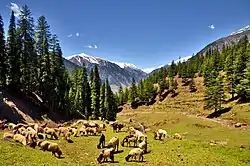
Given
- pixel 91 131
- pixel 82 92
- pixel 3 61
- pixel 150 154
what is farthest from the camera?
pixel 82 92

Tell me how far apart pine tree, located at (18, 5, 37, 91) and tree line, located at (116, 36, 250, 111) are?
5101 centimetres

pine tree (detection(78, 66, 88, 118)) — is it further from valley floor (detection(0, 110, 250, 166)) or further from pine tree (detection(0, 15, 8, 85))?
valley floor (detection(0, 110, 250, 166))

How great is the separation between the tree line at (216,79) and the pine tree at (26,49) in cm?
5101

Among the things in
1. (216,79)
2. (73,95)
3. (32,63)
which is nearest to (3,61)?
(32,63)

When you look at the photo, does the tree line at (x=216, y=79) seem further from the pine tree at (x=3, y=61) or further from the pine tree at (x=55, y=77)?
the pine tree at (x=3, y=61)

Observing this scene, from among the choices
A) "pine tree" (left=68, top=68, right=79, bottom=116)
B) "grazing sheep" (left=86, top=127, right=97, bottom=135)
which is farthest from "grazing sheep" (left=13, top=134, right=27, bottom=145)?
"pine tree" (left=68, top=68, right=79, bottom=116)

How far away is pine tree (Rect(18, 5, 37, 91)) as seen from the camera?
214ft

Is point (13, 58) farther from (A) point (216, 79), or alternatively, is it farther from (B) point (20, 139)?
(A) point (216, 79)

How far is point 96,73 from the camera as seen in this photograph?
9362 centimetres

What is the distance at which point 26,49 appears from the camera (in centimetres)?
6569

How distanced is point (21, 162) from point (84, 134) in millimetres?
19075

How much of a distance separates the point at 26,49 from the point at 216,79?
54.8 metres

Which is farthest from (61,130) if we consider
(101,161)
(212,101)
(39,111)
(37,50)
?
(212,101)

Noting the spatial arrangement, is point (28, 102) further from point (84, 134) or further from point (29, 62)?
point (84, 134)
